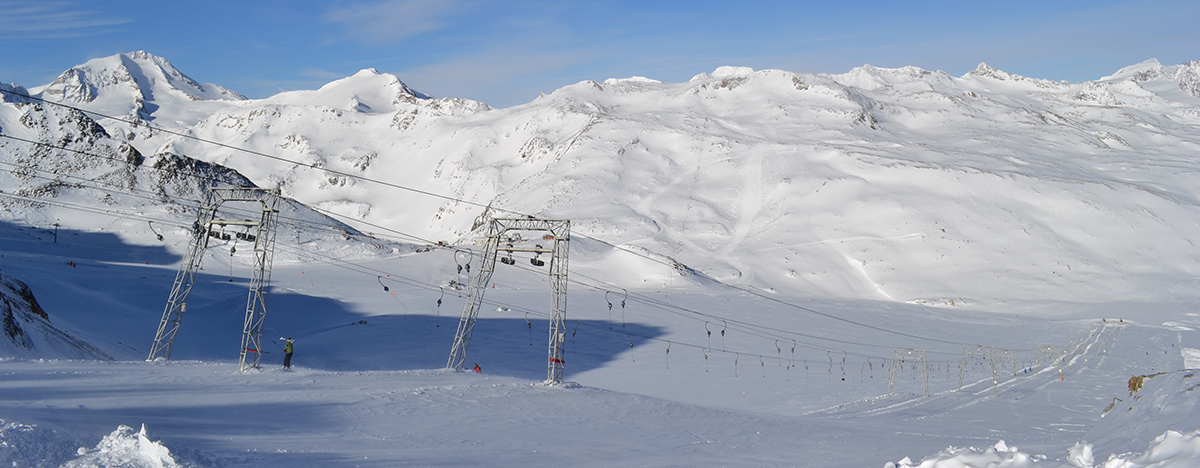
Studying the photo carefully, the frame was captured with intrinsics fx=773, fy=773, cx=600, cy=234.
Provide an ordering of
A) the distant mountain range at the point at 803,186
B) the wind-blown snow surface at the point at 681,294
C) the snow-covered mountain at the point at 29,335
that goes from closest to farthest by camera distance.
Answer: the wind-blown snow surface at the point at 681,294 < the snow-covered mountain at the point at 29,335 < the distant mountain range at the point at 803,186

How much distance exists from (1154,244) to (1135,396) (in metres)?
115

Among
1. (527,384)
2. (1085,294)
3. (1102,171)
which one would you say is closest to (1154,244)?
(1085,294)

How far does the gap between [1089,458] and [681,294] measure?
75.8 m

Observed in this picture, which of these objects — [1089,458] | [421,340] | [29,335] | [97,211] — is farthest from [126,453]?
[97,211]

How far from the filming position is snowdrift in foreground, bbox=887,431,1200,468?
7.91m

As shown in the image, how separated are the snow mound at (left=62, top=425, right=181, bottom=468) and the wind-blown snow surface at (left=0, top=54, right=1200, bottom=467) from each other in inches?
2.7

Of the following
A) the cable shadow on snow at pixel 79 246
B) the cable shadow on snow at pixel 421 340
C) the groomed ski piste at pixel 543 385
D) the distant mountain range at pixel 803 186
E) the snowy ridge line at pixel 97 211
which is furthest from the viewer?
the distant mountain range at pixel 803 186

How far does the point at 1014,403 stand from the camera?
3675cm

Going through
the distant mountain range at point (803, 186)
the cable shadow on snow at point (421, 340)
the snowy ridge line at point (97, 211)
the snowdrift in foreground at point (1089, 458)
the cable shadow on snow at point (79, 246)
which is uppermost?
the distant mountain range at point (803, 186)

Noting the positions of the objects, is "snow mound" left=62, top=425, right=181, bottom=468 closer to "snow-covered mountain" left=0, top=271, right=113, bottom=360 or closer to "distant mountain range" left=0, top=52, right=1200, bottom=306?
"snow-covered mountain" left=0, top=271, right=113, bottom=360

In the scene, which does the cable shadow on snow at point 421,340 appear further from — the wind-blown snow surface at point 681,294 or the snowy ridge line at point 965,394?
the snowy ridge line at point 965,394

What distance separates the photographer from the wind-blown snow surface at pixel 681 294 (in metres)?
18.7

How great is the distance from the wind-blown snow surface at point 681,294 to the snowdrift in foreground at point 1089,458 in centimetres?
5

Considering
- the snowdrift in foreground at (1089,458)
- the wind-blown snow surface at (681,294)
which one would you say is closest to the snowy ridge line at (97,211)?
the wind-blown snow surface at (681,294)
